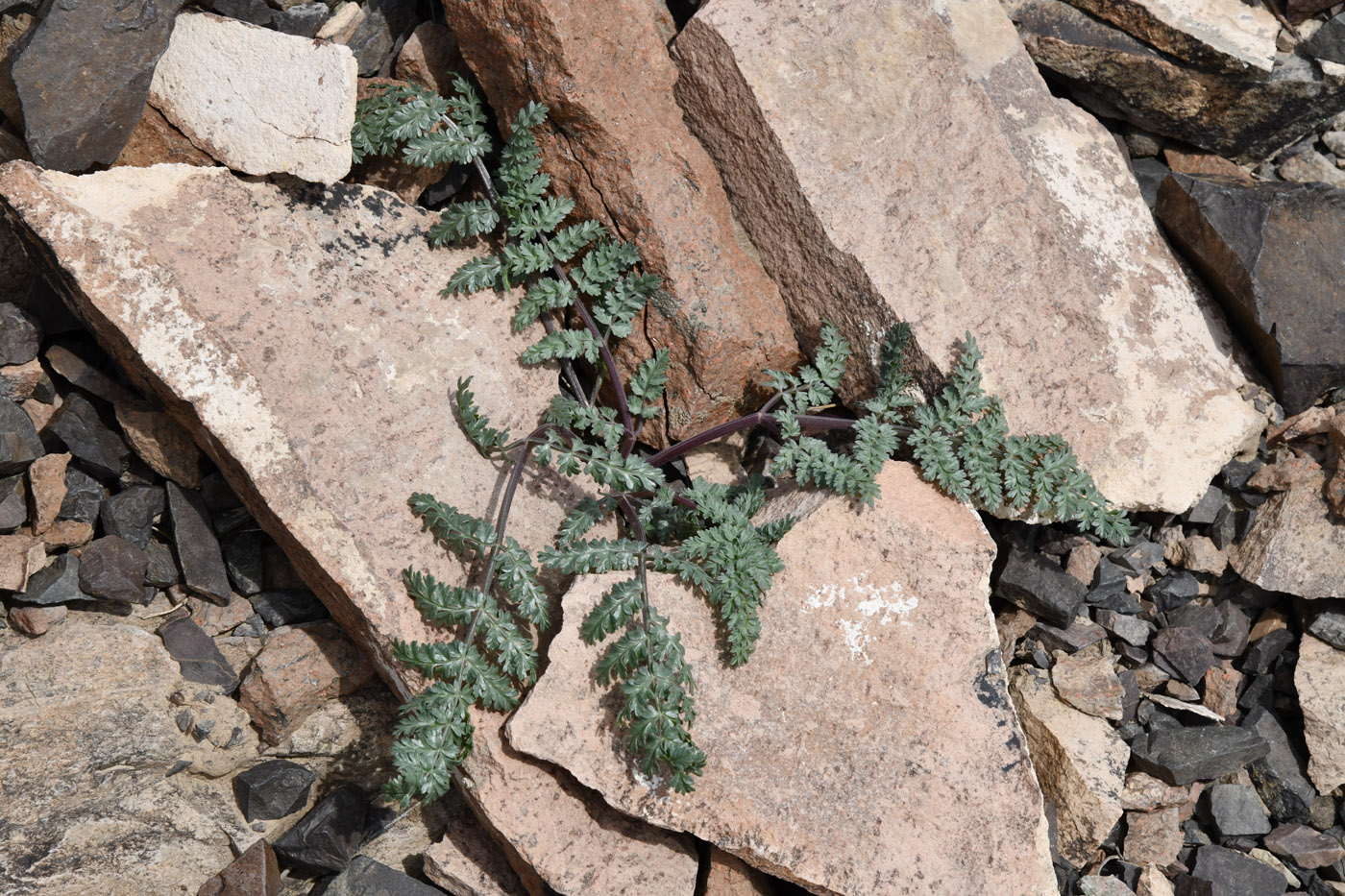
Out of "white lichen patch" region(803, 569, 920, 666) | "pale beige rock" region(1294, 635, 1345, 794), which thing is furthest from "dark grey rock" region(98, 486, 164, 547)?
"pale beige rock" region(1294, 635, 1345, 794)

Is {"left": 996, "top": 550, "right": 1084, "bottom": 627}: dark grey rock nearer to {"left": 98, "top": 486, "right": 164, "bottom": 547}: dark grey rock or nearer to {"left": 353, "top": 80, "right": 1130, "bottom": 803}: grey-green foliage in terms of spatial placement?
{"left": 353, "top": 80, "right": 1130, "bottom": 803}: grey-green foliage

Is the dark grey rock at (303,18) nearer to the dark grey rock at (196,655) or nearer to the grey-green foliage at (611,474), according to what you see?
the grey-green foliage at (611,474)

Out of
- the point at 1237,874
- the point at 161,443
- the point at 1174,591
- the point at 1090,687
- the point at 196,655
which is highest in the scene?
the point at 1174,591

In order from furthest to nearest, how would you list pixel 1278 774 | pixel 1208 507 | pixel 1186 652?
1. pixel 1208 507
2. pixel 1186 652
3. pixel 1278 774

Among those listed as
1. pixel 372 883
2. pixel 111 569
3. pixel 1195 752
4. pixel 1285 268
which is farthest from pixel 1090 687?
pixel 111 569

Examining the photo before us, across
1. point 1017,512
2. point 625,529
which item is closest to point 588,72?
point 625,529

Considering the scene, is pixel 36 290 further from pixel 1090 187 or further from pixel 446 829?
pixel 1090 187

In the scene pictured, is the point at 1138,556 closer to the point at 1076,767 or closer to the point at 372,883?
the point at 1076,767
